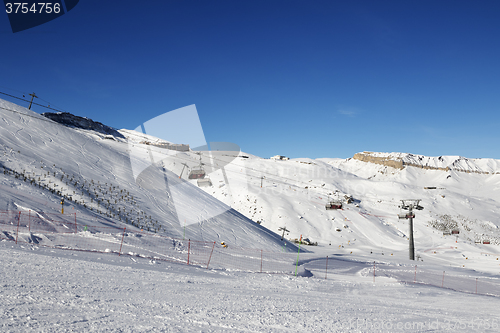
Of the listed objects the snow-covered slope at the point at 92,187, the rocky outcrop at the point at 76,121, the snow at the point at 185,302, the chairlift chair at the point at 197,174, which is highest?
the rocky outcrop at the point at 76,121

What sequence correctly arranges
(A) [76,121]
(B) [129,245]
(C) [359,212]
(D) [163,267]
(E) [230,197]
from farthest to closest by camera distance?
(A) [76,121] < (E) [230,197] < (C) [359,212] < (B) [129,245] < (D) [163,267]

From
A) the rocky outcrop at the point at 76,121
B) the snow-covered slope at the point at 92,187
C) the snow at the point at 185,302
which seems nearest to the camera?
the snow at the point at 185,302

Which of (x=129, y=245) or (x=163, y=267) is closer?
(x=163, y=267)

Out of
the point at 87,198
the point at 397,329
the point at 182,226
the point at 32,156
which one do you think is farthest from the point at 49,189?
the point at 397,329

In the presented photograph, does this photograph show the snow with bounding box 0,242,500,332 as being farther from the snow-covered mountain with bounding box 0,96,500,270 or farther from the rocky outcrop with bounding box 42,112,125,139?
the rocky outcrop with bounding box 42,112,125,139

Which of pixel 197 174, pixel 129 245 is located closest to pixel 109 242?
pixel 129 245

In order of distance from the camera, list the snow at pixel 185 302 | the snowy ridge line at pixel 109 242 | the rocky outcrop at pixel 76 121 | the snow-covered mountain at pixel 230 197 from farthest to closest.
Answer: the rocky outcrop at pixel 76 121 < the snow-covered mountain at pixel 230 197 < the snowy ridge line at pixel 109 242 < the snow at pixel 185 302

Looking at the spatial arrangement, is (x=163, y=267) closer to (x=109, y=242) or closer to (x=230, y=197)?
(x=109, y=242)

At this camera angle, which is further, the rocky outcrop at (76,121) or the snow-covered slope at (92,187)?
the rocky outcrop at (76,121)

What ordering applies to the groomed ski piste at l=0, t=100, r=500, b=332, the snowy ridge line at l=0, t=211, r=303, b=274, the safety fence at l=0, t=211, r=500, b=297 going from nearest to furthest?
the groomed ski piste at l=0, t=100, r=500, b=332 → the snowy ridge line at l=0, t=211, r=303, b=274 → the safety fence at l=0, t=211, r=500, b=297

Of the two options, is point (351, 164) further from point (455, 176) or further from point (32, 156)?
point (32, 156)

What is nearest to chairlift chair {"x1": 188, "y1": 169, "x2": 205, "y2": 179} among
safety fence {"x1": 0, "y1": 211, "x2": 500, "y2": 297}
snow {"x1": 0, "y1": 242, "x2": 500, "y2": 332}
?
safety fence {"x1": 0, "y1": 211, "x2": 500, "y2": 297}

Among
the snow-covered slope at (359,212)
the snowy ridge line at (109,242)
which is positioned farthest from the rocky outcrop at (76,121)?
the snowy ridge line at (109,242)

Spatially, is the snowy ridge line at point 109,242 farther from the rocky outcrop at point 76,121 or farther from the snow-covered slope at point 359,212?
the rocky outcrop at point 76,121
